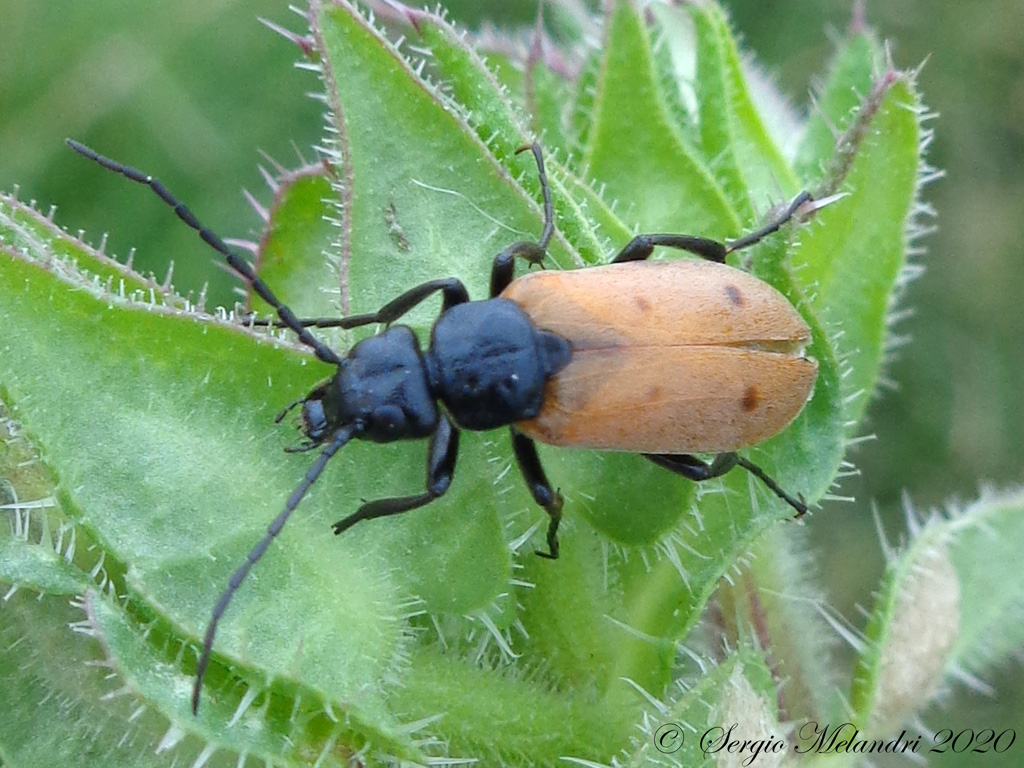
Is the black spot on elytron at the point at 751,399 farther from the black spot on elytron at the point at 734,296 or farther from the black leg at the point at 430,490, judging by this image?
the black leg at the point at 430,490

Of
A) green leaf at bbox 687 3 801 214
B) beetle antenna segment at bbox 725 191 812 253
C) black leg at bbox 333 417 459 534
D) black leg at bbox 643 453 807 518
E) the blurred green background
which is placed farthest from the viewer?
the blurred green background

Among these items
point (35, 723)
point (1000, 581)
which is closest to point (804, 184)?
point (1000, 581)

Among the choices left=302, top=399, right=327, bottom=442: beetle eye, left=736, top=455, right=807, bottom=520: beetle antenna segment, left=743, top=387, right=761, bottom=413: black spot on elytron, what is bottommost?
left=743, top=387, right=761, bottom=413: black spot on elytron

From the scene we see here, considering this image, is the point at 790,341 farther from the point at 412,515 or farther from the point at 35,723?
the point at 35,723

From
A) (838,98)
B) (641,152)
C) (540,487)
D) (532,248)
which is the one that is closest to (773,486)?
(540,487)

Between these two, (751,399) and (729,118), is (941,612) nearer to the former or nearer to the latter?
(751,399)

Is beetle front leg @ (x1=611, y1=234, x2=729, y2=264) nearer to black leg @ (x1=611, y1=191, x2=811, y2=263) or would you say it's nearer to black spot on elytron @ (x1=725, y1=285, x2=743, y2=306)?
black leg @ (x1=611, y1=191, x2=811, y2=263)

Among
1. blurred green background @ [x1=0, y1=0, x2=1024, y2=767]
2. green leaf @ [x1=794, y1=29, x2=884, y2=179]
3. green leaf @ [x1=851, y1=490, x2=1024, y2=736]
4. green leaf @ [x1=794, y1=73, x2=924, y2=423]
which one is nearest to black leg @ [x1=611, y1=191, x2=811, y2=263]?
green leaf @ [x1=794, y1=73, x2=924, y2=423]
